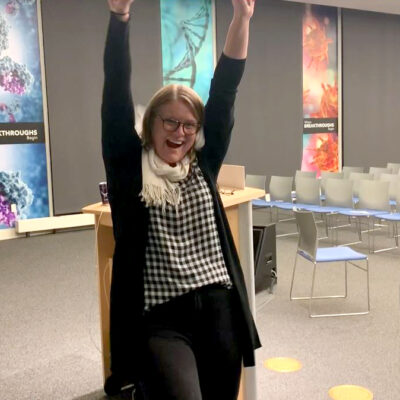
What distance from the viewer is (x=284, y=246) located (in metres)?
6.89

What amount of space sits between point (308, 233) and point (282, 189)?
11.0ft

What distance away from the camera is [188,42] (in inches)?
369

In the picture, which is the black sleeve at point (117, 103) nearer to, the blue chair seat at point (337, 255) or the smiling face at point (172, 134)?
the smiling face at point (172, 134)

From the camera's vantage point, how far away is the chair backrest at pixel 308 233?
440 centimetres

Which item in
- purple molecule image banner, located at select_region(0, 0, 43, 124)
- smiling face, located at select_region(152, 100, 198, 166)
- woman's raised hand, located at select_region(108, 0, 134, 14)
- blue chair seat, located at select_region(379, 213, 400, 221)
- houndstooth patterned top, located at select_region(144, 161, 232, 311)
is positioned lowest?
blue chair seat, located at select_region(379, 213, 400, 221)

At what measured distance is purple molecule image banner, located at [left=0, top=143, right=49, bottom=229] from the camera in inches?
311

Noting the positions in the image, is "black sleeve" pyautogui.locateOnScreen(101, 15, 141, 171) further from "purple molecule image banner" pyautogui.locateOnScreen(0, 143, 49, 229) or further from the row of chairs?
"purple molecule image banner" pyautogui.locateOnScreen(0, 143, 49, 229)

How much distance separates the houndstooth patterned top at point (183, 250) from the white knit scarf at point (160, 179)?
0.07 feet

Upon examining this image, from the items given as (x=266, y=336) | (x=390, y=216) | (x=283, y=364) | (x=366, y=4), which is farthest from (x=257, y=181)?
(x=366, y=4)

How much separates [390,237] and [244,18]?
633 cm

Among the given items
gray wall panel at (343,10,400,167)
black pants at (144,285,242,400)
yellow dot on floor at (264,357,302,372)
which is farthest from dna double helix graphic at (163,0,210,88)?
black pants at (144,285,242,400)

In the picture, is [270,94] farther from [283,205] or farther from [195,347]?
[195,347]

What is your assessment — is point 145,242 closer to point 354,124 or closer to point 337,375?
point 337,375

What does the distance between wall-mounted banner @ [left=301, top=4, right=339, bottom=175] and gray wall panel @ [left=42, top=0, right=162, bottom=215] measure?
3.89 m
